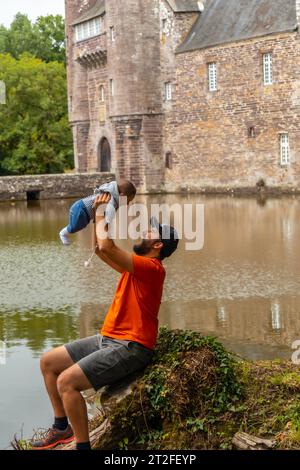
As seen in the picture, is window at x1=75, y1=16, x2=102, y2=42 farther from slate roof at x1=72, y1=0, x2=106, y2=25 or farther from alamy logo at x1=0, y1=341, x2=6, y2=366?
alamy logo at x1=0, y1=341, x2=6, y2=366

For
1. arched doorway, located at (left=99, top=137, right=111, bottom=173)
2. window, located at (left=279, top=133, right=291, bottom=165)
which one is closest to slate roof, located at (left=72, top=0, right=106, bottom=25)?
arched doorway, located at (left=99, top=137, right=111, bottom=173)

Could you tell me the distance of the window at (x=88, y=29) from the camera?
47.0 meters

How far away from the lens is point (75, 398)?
639cm

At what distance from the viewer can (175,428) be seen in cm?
660

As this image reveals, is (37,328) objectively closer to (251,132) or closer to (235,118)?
(251,132)

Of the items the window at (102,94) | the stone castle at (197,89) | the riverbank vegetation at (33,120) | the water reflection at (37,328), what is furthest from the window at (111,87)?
the water reflection at (37,328)

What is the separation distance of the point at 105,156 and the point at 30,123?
22.5 ft

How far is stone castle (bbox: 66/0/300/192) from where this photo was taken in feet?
131

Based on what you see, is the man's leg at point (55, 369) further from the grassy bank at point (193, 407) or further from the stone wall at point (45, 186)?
the stone wall at point (45, 186)

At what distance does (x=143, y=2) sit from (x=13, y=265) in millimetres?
27488

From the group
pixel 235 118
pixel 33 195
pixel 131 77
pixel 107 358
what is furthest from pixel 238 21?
pixel 107 358

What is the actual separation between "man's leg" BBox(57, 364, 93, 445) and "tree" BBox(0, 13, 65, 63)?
69.2m

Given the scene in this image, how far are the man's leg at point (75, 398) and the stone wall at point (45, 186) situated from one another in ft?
120
